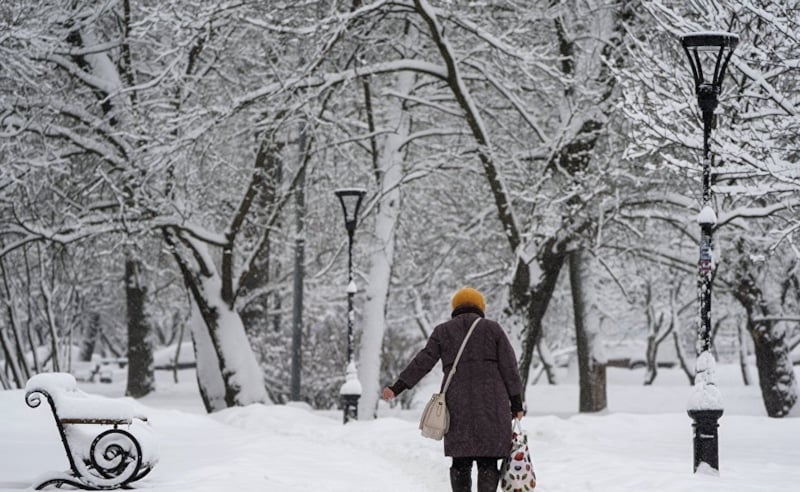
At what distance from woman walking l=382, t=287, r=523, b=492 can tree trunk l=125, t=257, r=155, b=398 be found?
21.9 metres

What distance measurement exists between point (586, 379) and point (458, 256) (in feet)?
14.1

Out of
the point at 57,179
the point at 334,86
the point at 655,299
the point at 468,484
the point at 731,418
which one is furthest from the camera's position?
the point at 655,299

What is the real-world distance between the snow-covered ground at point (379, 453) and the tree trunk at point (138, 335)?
10.7 meters

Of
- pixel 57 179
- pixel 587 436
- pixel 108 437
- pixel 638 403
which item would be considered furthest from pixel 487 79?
pixel 638 403

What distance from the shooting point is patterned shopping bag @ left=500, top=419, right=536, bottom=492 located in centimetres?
813

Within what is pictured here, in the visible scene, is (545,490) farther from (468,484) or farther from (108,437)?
(108,437)

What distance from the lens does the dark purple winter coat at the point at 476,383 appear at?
8039 millimetres

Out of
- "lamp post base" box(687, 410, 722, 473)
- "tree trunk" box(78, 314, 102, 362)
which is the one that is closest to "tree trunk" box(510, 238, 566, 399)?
"lamp post base" box(687, 410, 722, 473)

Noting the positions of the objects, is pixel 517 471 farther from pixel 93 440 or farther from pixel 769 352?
pixel 769 352

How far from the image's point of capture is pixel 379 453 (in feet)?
47.6

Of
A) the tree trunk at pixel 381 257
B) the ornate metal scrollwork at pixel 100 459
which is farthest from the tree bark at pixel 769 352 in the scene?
the ornate metal scrollwork at pixel 100 459

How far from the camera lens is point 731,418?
18047mm

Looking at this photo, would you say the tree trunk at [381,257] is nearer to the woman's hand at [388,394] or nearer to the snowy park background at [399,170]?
the snowy park background at [399,170]

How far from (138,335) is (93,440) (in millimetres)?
20905
